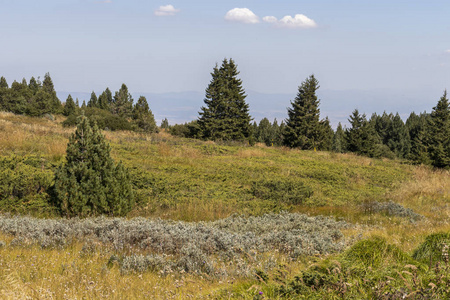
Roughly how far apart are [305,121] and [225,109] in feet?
28.2

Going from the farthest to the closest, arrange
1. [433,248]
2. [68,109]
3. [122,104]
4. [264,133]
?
[264,133] < [122,104] < [68,109] < [433,248]

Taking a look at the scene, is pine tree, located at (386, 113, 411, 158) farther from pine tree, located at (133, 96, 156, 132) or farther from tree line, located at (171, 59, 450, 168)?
pine tree, located at (133, 96, 156, 132)

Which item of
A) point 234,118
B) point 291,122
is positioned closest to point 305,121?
point 291,122

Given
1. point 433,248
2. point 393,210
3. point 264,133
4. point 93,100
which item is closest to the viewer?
point 433,248

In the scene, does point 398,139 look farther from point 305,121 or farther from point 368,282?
point 368,282

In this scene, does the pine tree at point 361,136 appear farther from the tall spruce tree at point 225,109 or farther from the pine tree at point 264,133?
the pine tree at point 264,133

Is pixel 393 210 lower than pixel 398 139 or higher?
lower

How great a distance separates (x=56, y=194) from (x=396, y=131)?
240 ft

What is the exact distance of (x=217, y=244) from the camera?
216 inches

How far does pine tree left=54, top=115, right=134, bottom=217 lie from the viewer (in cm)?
745

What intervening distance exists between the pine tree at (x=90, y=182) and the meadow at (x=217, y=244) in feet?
1.82

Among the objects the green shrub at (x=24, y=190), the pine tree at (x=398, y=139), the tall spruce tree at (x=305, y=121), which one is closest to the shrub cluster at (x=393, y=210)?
the green shrub at (x=24, y=190)

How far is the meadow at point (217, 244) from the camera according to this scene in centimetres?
342

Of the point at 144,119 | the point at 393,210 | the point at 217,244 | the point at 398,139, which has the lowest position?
the point at 393,210
